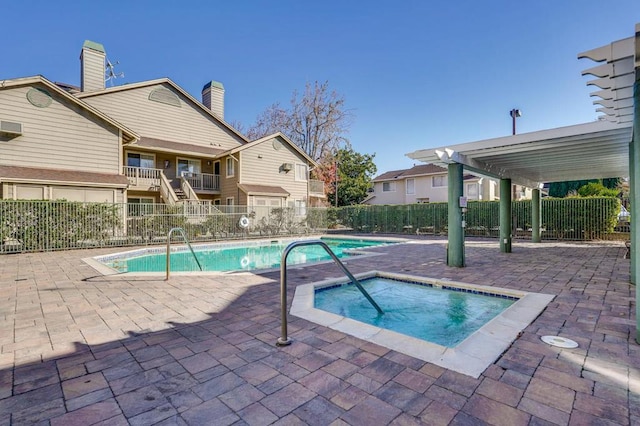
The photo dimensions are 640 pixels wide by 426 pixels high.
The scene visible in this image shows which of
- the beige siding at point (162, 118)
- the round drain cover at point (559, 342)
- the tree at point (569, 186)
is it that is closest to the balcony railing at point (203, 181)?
the beige siding at point (162, 118)

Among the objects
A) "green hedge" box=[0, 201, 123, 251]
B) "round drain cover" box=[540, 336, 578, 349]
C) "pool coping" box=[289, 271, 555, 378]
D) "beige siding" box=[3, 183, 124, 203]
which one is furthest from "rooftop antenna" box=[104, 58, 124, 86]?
"round drain cover" box=[540, 336, 578, 349]

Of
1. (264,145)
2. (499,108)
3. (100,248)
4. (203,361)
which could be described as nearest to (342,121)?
(264,145)

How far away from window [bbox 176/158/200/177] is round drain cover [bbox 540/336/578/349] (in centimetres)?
1876

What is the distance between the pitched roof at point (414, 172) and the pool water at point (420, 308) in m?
22.0

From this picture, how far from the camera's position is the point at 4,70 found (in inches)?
714

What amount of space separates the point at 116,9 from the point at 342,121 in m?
20.0

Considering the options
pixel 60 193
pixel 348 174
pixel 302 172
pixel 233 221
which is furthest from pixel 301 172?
pixel 60 193

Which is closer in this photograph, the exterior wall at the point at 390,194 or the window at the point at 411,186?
the window at the point at 411,186

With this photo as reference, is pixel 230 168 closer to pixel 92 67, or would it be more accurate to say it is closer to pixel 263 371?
pixel 92 67

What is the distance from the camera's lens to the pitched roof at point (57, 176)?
1184 cm

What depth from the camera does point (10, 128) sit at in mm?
12211

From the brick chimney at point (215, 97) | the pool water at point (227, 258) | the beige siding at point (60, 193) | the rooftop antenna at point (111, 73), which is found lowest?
the pool water at point (227, 258)

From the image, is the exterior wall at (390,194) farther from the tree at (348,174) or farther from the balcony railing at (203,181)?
the balcony railing at (203,181)

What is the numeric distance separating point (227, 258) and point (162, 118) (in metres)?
11.7
